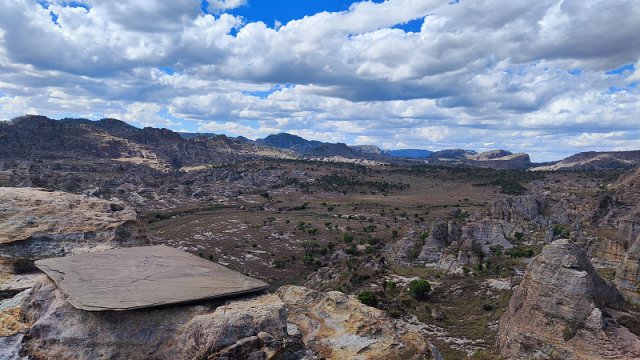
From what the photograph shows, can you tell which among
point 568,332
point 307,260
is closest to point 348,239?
point 307,260

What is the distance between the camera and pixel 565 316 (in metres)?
22.6

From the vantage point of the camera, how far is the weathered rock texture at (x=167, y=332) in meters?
→ 8.34

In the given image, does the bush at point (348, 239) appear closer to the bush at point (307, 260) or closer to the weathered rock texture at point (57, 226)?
the bush at point (307, 260)

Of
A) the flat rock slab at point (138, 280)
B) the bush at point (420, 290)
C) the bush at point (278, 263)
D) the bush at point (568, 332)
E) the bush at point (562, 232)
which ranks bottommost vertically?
the bush at point (278, 263)

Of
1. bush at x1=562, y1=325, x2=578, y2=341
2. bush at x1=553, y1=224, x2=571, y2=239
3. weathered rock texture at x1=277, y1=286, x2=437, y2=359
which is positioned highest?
weathered rock texture at x1=277, y1=286, x2=437, y2=359

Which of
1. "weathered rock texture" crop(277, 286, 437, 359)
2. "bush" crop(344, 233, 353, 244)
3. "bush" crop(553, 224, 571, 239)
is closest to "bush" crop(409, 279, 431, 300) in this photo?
"bush" crop(553, 224, 571, 239)

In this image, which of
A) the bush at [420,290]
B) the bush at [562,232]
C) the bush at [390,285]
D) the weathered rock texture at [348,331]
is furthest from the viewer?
the bush at [562,232]

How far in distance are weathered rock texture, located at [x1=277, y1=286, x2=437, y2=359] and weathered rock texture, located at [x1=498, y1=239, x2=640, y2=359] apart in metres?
15.9

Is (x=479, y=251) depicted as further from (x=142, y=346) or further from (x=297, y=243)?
(x=142, y=346)

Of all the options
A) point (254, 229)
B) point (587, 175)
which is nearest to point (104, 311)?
point (254, 229)

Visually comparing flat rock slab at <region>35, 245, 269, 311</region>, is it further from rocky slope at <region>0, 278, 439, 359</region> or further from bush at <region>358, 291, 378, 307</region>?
bush at <region>358, 291, 378, 307</region>

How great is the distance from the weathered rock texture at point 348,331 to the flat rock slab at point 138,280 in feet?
4.73

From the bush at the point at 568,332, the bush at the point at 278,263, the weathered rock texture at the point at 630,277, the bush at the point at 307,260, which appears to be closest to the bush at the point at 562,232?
the weathered rock texture at the point at 630,277

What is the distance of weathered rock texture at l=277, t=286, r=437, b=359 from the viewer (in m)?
8.83
